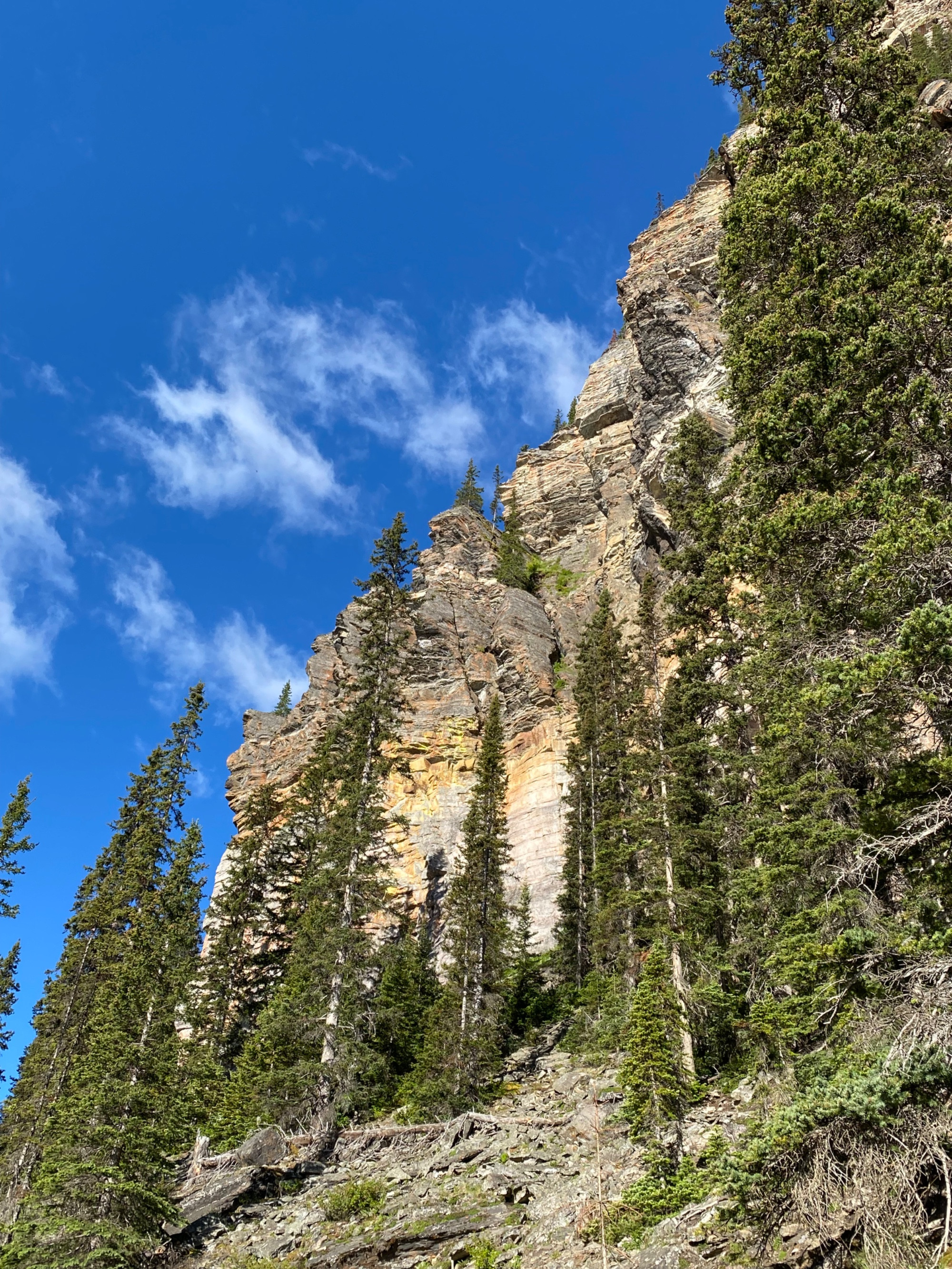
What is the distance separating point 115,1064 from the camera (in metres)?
18.1

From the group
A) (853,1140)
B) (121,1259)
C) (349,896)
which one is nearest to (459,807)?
(349,896)

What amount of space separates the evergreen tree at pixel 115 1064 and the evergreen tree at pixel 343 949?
255cm

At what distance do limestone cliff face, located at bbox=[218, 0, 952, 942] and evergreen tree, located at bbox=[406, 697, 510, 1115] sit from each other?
924cm

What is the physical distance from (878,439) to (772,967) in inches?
368

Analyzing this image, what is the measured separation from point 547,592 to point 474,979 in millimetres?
40001

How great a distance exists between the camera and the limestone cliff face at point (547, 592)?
4612 centimetres

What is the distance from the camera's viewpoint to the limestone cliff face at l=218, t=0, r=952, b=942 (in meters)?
46.1

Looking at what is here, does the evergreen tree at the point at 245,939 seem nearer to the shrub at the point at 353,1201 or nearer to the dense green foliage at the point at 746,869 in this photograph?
the dense green foliage at the point at 746,869

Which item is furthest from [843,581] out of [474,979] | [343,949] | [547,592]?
[547,592]

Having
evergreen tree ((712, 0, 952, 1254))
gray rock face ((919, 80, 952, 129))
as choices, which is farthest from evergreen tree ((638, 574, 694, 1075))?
gray rock face ((919, 80, 952, 129))

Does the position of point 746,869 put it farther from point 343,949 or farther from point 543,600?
point 543,600

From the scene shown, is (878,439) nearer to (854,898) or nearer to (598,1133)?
(854,898)

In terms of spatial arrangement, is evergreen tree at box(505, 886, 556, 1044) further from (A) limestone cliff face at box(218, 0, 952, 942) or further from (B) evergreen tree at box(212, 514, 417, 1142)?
(B) evergreen tree at box(212, 514, 417, 1142)

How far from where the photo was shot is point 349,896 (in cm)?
2477
